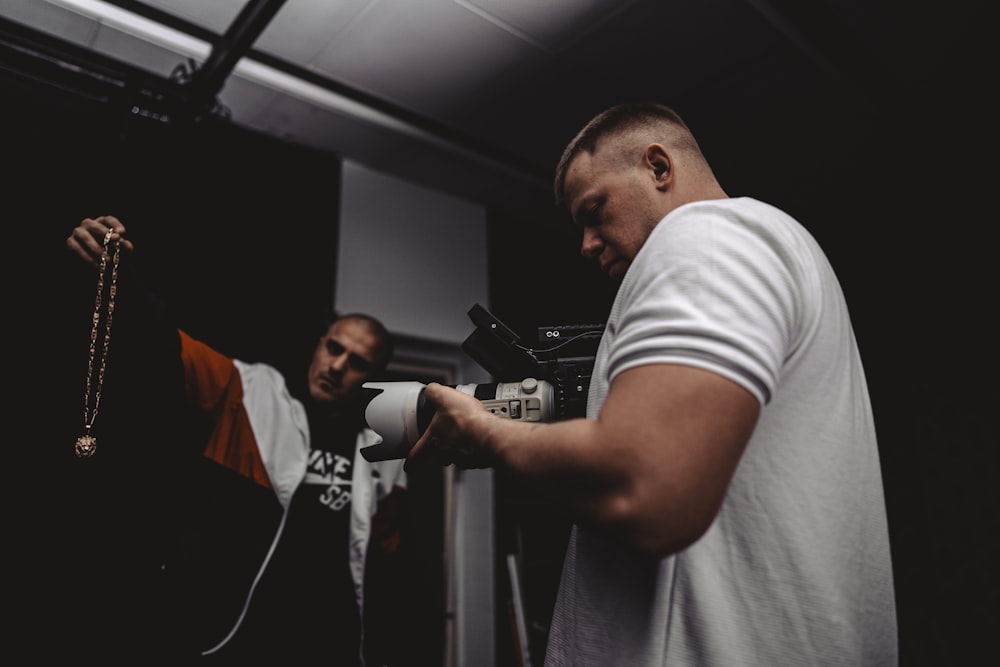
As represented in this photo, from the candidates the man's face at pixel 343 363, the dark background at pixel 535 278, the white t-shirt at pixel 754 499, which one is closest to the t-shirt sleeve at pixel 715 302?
the white t-shirt at pixel 754 499

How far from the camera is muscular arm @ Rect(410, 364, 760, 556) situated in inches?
19.7

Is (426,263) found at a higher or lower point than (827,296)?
→ higher

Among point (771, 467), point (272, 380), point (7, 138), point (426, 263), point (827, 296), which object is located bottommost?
point (771, 467)

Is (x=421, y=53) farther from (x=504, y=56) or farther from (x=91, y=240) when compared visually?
(x=91, y=240)

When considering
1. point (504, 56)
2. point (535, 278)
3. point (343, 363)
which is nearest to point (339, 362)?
point (343, 363)

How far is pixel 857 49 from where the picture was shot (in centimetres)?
243

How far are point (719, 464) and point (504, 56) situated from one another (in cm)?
235

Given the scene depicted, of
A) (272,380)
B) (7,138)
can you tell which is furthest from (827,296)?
(7,138)

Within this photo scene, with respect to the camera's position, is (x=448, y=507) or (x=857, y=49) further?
(x=448, y=507)

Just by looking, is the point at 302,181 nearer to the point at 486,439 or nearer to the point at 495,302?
the point at 495,302

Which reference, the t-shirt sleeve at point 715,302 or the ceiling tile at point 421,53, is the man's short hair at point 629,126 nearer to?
the t-shirt sleeve at point 715,302

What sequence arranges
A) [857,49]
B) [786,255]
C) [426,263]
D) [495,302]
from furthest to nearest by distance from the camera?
[495,302] → [426,263] → [857,49] → [786,255]

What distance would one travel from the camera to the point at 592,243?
38.9 inches

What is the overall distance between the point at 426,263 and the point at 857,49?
2.25 m
